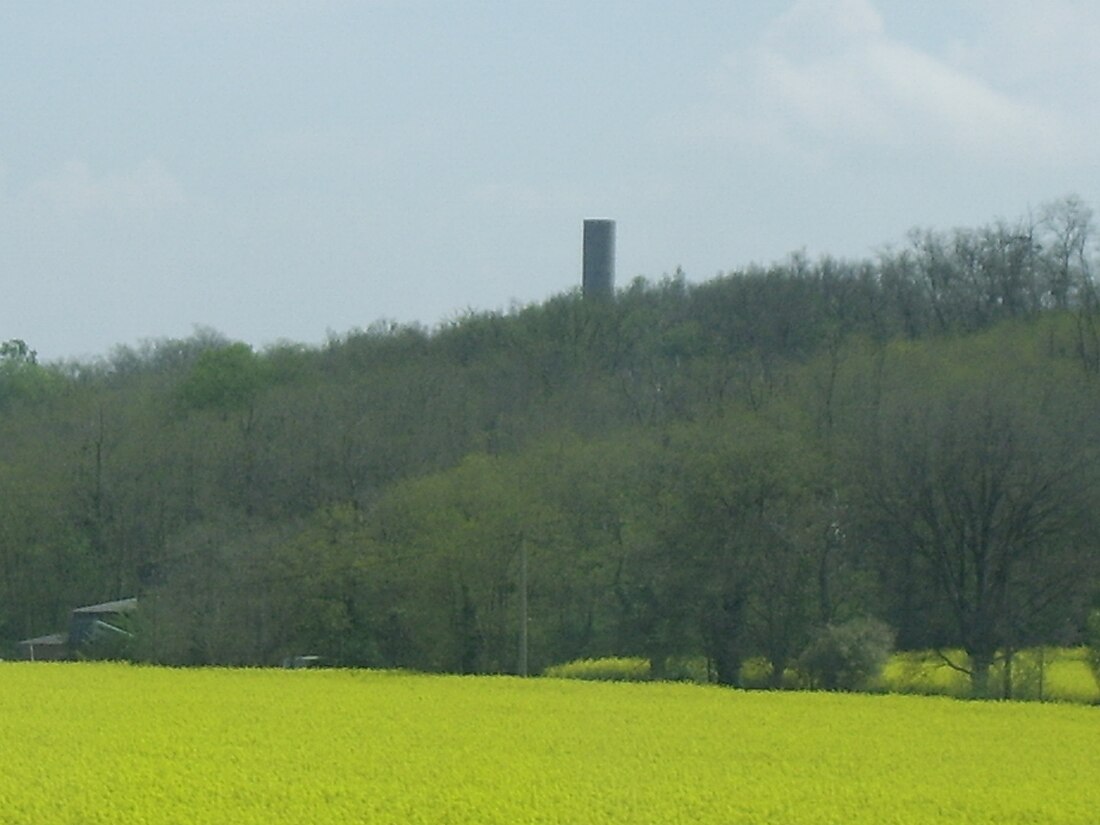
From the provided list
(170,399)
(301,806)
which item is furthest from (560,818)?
(170,399)

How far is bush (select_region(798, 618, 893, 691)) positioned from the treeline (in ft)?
12.6

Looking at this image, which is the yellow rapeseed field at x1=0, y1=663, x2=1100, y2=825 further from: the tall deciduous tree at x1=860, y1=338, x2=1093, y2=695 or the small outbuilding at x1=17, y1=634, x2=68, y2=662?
the small outbuilding at x1=17, y1=634, x2=68, y2=662

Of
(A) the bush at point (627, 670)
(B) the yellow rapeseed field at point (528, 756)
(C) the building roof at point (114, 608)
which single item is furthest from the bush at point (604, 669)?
(C) the building roof at point (114, 608)

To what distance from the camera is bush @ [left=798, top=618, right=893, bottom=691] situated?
3388cm

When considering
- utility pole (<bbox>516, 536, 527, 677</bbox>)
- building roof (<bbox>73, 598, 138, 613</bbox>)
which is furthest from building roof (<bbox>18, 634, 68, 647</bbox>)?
utility pole (<bbox>516, 536, 527, 677</bbox>)

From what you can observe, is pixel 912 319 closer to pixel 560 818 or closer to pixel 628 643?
pixel 628 643

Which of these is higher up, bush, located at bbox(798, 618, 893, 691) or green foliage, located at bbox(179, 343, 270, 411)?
green foliage, located at bbox(179, 343, 270, 411)

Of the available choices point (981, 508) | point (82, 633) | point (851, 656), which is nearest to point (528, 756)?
point (851, 656)

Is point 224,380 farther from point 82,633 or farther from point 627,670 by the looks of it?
point 627,670

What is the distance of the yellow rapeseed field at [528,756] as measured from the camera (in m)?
16.2

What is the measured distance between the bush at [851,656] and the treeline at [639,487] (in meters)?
3.83

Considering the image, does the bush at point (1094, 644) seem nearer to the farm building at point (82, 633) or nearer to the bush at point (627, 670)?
the bush at point (627, 670)

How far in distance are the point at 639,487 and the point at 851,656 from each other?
1197cm

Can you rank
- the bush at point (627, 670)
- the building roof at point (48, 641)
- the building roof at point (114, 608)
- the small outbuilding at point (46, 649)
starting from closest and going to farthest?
the bush at point (627, 670) < the building roof at point (114, 608) < the small outbuilding at point (46, 649) < the building roof at point (48, 641)
